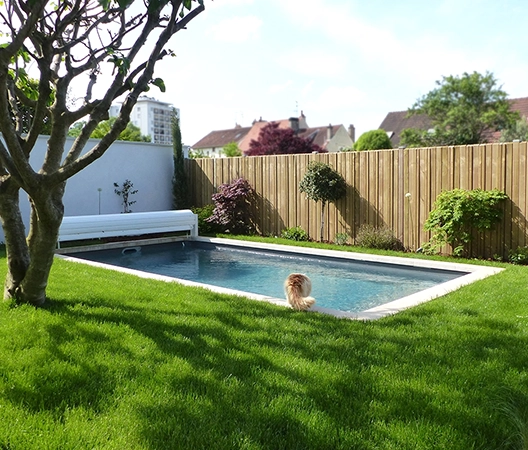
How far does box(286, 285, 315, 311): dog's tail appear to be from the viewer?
16.0 ft

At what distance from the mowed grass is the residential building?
133ft

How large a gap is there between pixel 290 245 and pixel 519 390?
7.56m

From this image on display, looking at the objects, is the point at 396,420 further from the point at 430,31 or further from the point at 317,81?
the point at 317,81

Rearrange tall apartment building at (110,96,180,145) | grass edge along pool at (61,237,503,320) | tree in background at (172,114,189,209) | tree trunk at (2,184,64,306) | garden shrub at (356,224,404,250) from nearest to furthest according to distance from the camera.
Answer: tree trunk at (2,184,64,306) → grass edge along pool at (61,237,503,320) → garden shrub at (356,224,404,250) → tree in background at (172,114,189,209) → tall apartment building at (110,96,180,145)

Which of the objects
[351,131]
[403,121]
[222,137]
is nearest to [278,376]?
[403,121]

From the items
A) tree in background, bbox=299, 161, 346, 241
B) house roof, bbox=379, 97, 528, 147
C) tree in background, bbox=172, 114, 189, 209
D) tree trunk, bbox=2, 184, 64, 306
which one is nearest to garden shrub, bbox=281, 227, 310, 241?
tree in background, bbox=299, 161, 346, 241

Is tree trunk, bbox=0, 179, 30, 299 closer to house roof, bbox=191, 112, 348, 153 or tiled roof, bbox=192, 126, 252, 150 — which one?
house roof, bbox=191, 112, 348, 153

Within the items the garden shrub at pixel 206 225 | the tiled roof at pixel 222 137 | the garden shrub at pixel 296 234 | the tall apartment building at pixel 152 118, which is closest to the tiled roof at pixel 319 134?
the tiled roof at pixel 222 137

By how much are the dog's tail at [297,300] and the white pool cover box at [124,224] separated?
6.33 m

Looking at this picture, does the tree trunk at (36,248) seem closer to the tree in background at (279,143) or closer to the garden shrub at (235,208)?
the garden shrub at (235,208)

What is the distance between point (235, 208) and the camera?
1252cm

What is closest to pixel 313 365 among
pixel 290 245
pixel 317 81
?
pixel 290 245

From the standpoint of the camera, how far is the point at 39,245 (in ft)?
13.3

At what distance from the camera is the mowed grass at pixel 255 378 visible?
2371 mm
